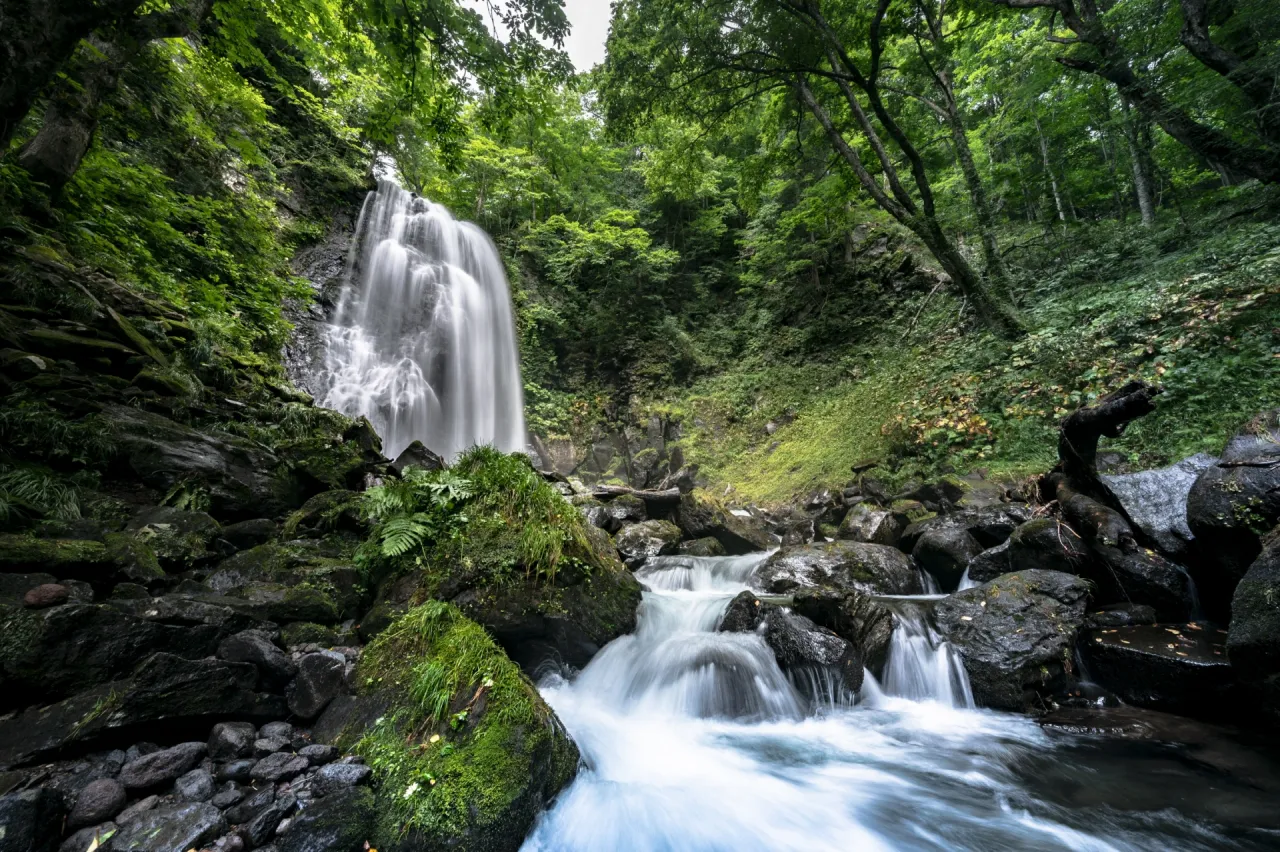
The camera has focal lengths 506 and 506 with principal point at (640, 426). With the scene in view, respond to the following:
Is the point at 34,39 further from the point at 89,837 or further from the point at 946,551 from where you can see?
the point at 946,551

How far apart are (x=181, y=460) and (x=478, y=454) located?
2.76m

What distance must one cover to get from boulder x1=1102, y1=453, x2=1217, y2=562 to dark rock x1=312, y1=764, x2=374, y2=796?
7.25m

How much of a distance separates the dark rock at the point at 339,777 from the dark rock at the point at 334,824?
0.04 metres

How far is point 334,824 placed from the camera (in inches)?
94.0

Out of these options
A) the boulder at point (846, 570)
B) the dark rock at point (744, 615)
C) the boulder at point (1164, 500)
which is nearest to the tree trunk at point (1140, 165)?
the boulder at point (1164, 500)

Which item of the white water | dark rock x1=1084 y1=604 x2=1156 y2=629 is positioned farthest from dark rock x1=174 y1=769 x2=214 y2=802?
the white water

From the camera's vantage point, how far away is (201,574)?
398cm

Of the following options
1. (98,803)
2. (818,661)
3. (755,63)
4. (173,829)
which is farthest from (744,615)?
(755,63)

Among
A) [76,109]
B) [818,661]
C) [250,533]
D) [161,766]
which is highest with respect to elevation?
[76,109]

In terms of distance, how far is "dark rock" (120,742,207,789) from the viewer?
236cm

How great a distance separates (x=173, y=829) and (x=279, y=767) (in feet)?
1.53

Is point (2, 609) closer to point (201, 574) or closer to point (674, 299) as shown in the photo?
point (201, 574)

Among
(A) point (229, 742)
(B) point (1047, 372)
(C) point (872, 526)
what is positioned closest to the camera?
(A) point (229, 742)

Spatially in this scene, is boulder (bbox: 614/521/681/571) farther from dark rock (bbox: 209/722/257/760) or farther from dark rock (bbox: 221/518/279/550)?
dark rock (bbox: 209/722/257/760)
